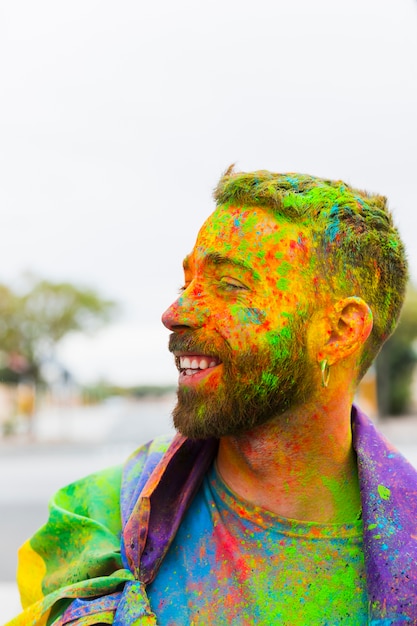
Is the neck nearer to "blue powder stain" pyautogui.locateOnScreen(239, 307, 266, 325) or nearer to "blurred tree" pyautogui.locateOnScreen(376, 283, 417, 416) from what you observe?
"blue powder stain" pyautogui.locateOnScreen(239, 307, 266, 325)

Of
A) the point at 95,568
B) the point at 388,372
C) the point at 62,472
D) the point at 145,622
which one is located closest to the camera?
the point at 145,622

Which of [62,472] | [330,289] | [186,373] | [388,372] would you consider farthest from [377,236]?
[388,372]

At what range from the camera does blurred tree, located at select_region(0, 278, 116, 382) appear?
1661 cm

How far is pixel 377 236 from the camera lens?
49.5 inches

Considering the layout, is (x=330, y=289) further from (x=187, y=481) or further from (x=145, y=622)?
(x=145, y=622)

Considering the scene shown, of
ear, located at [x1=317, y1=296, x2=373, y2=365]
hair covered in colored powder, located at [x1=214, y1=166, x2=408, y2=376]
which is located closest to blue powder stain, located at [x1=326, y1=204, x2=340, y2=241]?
hair covered in colored powder, located at [x1=214, y1=166, x2=408, y2=376]

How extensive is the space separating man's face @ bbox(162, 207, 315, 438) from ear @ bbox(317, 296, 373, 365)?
5cm

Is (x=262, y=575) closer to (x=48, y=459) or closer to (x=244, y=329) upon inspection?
(x=244, y=329)

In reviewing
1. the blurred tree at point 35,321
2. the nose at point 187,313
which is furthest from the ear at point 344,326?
the blurred tree at point 35,321

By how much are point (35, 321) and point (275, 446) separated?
631 inches

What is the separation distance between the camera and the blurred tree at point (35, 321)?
16609 mm

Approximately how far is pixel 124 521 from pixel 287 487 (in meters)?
0.32

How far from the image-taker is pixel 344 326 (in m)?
1.22

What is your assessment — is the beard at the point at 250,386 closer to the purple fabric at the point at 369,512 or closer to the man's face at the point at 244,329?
the man's face at the point at 244,329
